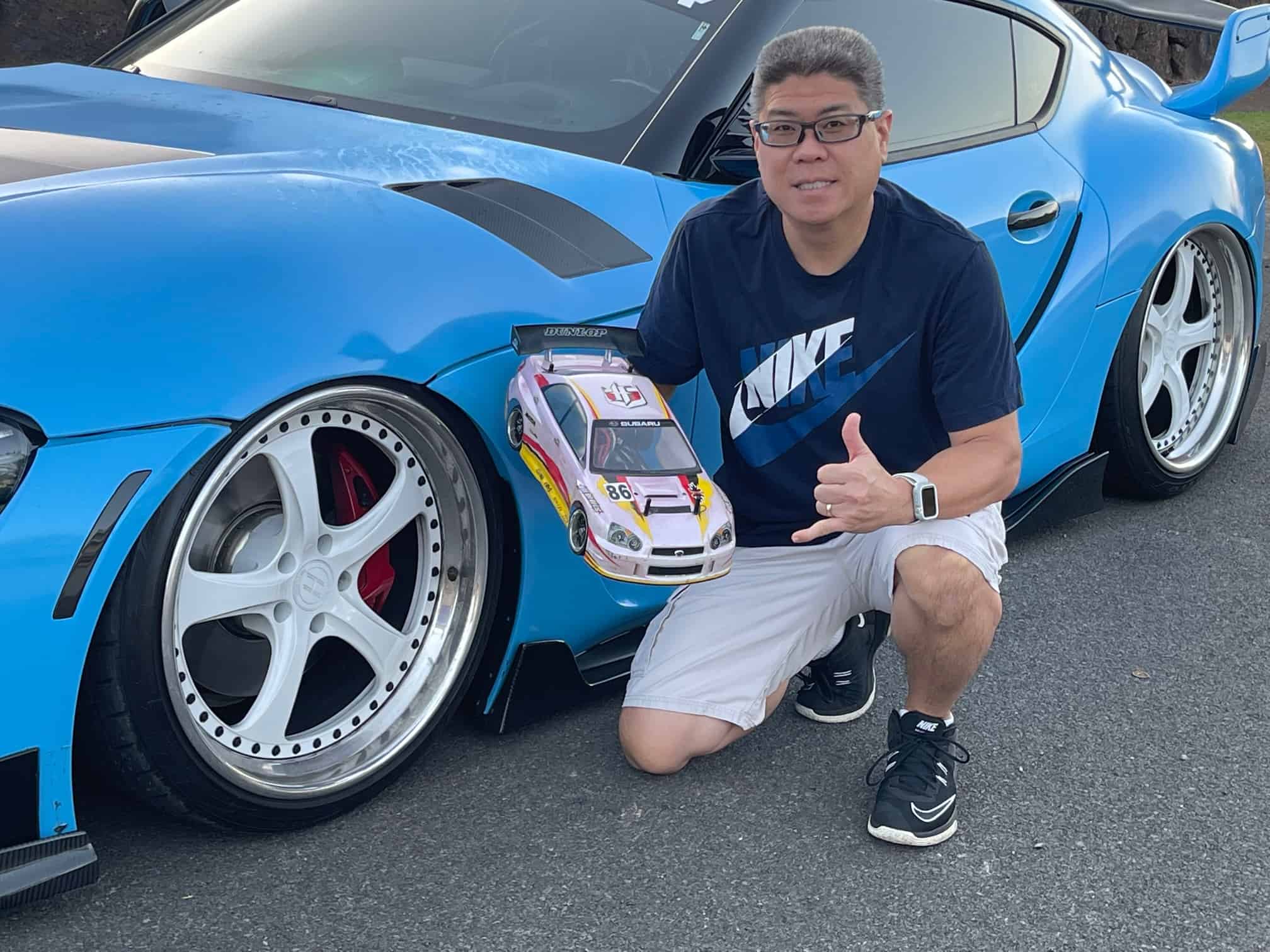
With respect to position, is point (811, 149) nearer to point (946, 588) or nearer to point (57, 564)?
point (946, 588)

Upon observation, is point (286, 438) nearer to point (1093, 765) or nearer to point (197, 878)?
point (197, 878)

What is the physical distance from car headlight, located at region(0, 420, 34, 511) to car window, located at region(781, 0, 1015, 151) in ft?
5.76

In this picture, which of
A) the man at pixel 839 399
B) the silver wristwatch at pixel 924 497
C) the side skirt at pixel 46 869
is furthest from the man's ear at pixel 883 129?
the side skirt at pixel 46 869

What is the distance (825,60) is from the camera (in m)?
2.34

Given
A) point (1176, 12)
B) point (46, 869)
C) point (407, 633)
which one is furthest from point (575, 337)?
point (1176, 12)

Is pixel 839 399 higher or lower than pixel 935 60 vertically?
lower

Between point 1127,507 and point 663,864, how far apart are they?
2.23 meters

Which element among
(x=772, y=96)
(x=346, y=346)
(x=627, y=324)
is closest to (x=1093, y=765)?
(x=627, y=324)

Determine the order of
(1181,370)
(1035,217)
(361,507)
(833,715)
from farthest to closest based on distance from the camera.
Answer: (1181,370) → (1035,217) → (833,715) → (361,507)

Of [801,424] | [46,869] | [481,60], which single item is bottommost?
[46,869]

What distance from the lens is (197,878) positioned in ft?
6.96

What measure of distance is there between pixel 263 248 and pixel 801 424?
3.21ft

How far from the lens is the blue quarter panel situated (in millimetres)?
1770

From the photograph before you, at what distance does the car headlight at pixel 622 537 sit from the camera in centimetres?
210
